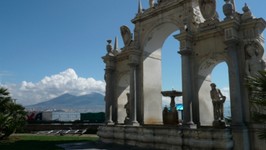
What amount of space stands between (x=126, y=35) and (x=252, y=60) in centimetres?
1024

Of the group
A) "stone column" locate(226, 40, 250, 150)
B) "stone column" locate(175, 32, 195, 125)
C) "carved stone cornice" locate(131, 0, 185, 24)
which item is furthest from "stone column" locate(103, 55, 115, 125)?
"stone column" locate(226, 40, 250, 150)

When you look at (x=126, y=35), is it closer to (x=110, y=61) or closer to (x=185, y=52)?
(x=110, y=61)

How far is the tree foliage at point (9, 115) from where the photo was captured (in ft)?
63.5

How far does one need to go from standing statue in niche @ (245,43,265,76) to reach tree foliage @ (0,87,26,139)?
669 inches

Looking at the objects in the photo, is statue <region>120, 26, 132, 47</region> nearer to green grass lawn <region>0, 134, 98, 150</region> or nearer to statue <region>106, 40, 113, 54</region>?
statue <region>106, 40, 113, 54</region>

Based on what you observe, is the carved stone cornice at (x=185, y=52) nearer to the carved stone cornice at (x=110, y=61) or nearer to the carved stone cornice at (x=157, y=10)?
the carved stone cornice at (x=157, y=10)

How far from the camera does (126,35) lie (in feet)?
65.9

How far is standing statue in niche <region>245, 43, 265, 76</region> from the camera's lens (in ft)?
40.2

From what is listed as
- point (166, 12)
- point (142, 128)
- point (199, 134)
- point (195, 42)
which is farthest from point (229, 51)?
point (142, 128)

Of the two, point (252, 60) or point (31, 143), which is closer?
point (252, 60)

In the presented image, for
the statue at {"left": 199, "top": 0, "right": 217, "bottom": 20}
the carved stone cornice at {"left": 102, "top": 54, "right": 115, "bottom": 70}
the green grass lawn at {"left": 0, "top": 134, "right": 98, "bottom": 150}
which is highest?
the statue at {"left": 199, "top": 0, "right": 217, "bottom": 20}

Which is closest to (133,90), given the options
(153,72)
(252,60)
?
(153,72)

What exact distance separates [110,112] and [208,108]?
25.5 ft

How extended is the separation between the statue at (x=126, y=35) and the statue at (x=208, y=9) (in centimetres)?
642
